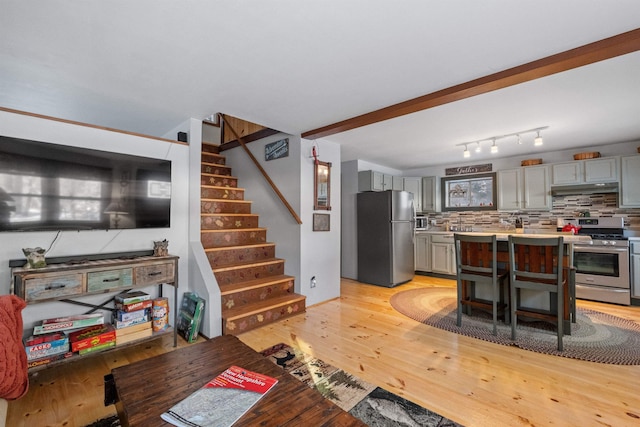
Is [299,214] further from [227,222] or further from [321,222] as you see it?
[227,222]

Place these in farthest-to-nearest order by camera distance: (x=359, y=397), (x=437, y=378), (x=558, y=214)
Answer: (x=558, y=214), (x=437, y=378), (x=359, y=397)

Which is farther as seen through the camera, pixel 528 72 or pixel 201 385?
pixel 528 72

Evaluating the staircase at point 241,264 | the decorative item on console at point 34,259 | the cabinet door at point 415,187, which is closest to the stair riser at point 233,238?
the staircase at point 241,264

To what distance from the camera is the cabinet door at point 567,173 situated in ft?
14.4

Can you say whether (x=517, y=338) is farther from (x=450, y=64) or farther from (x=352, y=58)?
(x=352, y=58)

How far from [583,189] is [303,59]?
4825mm

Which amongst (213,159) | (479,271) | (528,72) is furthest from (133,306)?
(528,72)

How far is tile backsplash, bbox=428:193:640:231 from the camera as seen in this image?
4.29m

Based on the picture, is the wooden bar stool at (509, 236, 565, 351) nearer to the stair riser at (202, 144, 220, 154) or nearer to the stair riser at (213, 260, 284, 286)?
the stair riser at (213, 260, 284, 286)

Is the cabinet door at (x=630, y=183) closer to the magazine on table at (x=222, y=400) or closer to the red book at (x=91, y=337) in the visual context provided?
the magazine on table at (x=222, y=400)

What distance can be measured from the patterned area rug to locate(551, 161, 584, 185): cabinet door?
4.47m

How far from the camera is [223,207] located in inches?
162

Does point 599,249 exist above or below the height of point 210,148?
below

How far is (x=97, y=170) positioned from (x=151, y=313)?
1.33 meters
